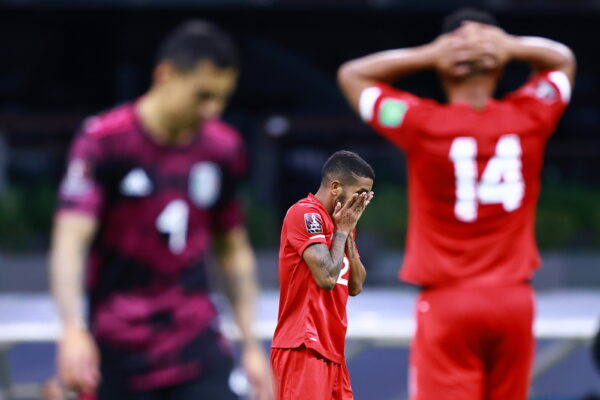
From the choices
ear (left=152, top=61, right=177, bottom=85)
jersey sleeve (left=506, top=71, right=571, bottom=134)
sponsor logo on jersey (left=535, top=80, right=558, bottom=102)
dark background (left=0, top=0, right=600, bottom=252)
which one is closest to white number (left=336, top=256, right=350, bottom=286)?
ear (left=152, top=61, right=177, bottom=85)

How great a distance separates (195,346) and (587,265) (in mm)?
19629

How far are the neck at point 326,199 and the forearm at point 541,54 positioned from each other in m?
1.42

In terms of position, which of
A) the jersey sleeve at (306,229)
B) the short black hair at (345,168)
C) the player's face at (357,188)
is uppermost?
the short black hair at (345,168)

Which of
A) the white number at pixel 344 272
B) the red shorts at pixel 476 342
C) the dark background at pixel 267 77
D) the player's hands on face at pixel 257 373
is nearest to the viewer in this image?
the white number at pixel 344 272

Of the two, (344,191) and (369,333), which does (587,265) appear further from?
(344,191)

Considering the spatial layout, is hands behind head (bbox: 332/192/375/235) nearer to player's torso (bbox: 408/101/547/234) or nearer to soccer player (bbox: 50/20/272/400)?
soccer player (bbox: 50/20/272/400)

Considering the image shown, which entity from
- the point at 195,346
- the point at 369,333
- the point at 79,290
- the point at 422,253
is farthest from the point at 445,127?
the point at 369,333

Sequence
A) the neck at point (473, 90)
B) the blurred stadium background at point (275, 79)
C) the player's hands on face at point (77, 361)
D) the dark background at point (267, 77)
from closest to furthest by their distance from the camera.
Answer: the player's hands on face at point (77, 361)
the neck at point (473, 90)
the blurred stadium background at point (275, 79)
the dark background at point (267, 77)

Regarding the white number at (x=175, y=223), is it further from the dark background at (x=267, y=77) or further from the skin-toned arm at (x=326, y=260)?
the dark background at (x=267, y=77)

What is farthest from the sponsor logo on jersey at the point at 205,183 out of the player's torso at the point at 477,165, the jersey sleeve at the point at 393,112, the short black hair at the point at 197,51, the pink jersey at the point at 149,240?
the player's torso at the point at 477,165

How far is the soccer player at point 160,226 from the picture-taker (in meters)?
2.90

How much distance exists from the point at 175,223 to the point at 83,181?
0.30 metres

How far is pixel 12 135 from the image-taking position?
24109 millimetres

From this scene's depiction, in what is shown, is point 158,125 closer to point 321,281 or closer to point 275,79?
point 321,281
